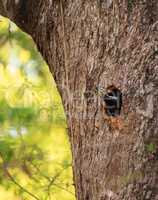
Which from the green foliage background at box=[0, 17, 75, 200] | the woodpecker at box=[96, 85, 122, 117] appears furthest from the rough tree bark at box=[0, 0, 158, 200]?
the green foliage background at box=[0, 17, 75, 200]

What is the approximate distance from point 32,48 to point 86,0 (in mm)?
1775

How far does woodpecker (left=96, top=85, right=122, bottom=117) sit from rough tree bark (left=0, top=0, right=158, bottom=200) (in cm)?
2

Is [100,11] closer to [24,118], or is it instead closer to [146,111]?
[146,111]

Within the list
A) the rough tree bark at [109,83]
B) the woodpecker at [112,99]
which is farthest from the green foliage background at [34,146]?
the woodpecker at [112,99]

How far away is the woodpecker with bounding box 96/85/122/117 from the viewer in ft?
5.79

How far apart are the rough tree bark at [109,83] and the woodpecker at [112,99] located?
2 centimetres

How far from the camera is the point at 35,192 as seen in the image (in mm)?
2811

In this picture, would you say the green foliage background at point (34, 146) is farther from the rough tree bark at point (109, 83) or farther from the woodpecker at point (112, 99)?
the woodpecker at point (112, 99)

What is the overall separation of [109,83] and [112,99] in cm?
6

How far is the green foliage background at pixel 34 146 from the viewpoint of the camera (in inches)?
101

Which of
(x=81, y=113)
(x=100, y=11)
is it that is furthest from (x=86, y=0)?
(x=81, y=113)

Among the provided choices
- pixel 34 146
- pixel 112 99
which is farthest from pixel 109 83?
pixel 34 146

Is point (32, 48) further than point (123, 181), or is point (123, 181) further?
point (32, 48)

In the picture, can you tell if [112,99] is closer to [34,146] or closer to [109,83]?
[109,83]
